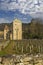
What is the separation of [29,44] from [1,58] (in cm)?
254

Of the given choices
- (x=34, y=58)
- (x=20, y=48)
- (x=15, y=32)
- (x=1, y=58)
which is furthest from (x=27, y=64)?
(x=15, y=32)

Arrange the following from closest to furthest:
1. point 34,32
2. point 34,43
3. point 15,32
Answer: point 34,43
point 34,32
point 15,32

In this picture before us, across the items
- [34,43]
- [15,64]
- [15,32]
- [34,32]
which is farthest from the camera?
[15,32]

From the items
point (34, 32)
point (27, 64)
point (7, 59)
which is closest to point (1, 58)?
point (7, 59)

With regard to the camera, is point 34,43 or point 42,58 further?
point 34,43

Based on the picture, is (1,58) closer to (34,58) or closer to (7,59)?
(7,59)

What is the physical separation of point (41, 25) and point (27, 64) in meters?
6.92

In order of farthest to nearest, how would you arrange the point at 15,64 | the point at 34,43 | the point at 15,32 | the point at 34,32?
1. the point at 15,32
2. the point at 34,32
3. the point at 34,43
4. the point at 15,64

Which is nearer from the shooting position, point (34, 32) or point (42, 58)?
point (42, 58)

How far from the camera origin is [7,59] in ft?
14.3

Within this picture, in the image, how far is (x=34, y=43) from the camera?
6777 millimetres

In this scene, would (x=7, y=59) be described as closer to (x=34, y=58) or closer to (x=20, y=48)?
(x=34, y=58)

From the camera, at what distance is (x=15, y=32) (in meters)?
11.6

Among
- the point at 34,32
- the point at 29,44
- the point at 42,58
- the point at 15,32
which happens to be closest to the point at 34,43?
the point at 29,44
